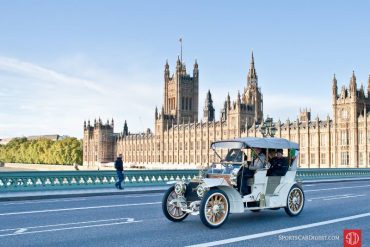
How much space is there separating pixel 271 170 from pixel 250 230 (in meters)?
2.72

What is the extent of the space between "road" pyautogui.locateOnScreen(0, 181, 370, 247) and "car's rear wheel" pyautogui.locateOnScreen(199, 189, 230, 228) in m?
0.22

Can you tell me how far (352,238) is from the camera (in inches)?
375

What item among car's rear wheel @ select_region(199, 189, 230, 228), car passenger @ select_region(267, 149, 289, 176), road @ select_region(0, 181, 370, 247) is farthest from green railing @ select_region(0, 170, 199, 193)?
car's rear wheel @ select_region(199, 189, 230, 228)

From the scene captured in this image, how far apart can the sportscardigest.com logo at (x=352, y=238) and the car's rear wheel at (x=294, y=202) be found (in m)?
2.74

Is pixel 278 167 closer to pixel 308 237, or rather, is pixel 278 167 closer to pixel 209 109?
pixel 308 237

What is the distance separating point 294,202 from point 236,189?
218cm

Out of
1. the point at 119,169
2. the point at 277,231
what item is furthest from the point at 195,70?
the point at 277,231

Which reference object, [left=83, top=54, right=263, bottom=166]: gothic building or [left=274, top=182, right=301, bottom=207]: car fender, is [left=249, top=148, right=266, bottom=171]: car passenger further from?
[left=83, top=54, right=263, bottom=166]: gothic building

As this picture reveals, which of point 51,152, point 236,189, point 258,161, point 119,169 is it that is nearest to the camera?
point 236,189

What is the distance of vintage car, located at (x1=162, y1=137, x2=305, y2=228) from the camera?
1132 centimetres

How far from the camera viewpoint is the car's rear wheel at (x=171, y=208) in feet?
39.4

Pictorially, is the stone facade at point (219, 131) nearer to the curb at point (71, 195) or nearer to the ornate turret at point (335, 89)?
the ornate turret at point (335, 89)

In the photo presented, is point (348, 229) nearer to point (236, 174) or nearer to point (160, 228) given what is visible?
point (236, 174)

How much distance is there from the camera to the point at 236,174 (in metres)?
12.3
